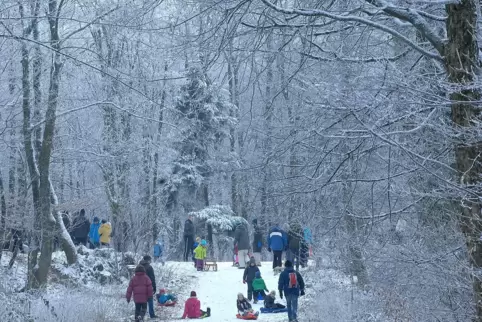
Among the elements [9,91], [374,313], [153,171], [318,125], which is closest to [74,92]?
[9,91]

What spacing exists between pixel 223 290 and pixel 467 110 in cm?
1579

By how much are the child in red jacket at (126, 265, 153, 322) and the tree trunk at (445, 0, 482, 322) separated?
33.0 feet

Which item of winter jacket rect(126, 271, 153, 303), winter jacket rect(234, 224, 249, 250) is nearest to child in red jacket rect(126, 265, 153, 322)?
winter jacket rect(126, 271, 153, 303)

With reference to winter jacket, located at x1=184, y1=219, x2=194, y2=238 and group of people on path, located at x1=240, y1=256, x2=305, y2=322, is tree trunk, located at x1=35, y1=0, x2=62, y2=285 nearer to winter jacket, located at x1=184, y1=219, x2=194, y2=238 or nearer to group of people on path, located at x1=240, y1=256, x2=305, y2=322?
group of people on path, located at x1=240, y1=256, x2=305, y2=322

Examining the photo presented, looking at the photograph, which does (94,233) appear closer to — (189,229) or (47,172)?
(189,229)

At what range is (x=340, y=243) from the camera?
530 inches

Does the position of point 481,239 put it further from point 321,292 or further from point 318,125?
point 321,292

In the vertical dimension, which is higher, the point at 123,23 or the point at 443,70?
the point at 123,23

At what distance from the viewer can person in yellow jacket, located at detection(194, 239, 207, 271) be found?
82.5ft

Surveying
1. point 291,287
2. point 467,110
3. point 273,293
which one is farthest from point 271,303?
point 467,110

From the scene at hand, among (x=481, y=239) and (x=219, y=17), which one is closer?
(x=481, y=239)

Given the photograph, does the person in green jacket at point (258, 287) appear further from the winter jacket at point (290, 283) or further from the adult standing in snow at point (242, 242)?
the adult standing in snow at point (242, 242)

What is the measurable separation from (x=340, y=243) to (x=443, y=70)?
653 centimetres

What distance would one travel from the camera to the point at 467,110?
21.1ft
